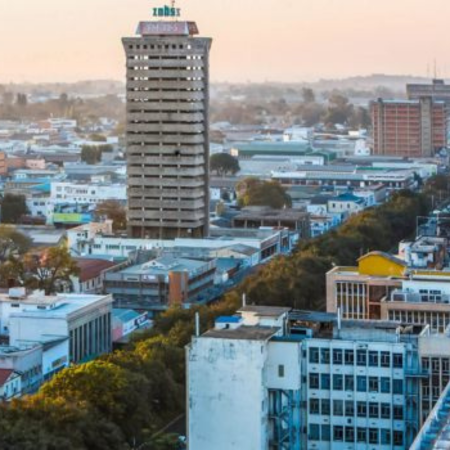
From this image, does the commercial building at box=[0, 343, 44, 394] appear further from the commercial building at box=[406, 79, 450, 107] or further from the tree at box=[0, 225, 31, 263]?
the commercial building at box=[406, 79, 450, 107]

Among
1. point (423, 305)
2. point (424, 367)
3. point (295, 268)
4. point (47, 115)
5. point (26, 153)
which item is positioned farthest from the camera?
point (47, 115)

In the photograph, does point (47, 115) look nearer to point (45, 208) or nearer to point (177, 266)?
point (45, 208)

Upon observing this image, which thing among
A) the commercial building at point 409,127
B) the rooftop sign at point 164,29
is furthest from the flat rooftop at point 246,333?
the commercial building at point 409,127

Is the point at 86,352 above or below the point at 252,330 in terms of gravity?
below

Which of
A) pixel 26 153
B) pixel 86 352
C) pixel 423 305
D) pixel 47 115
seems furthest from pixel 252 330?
pixel 47 115

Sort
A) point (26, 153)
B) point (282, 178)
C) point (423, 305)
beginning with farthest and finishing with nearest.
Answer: point (26, 153), point (282, 178), point (423, 305)

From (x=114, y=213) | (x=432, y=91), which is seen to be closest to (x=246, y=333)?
(x=114, y=213)

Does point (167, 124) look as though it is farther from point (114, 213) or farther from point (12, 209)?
point (12, 209)
